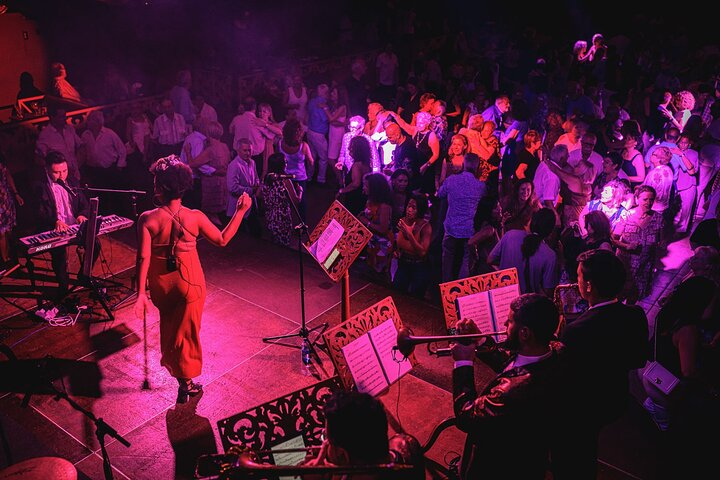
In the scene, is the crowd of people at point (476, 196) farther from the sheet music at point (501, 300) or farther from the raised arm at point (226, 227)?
the sheet music at point (501, 300)

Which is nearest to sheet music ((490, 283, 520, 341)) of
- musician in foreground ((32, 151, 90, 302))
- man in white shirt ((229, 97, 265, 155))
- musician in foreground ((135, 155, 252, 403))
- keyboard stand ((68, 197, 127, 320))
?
musician in foreground ((135, 155, 252, 403))

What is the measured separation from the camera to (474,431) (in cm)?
311

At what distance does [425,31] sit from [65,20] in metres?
9.74

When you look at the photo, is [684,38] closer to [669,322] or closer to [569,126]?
[569,126]

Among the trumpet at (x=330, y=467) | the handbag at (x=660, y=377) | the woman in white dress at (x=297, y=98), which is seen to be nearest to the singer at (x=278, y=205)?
the woman in white dress at (x=297, y=98)

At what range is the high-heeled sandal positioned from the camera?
16.2 feet

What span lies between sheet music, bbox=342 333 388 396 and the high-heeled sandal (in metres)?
1.96

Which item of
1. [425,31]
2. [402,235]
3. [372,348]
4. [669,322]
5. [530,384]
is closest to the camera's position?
[530,384]

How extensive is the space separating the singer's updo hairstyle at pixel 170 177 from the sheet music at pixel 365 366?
1.92 metres

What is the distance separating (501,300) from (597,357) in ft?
3.17

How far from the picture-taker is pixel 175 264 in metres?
4.62

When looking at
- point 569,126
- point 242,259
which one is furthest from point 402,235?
point 569,126

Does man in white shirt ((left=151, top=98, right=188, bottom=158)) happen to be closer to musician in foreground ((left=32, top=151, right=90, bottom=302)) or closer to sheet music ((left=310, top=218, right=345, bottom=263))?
musician in foreground ((left=32, top=151, right=90, bottom=302))

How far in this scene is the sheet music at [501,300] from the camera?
4.18m
